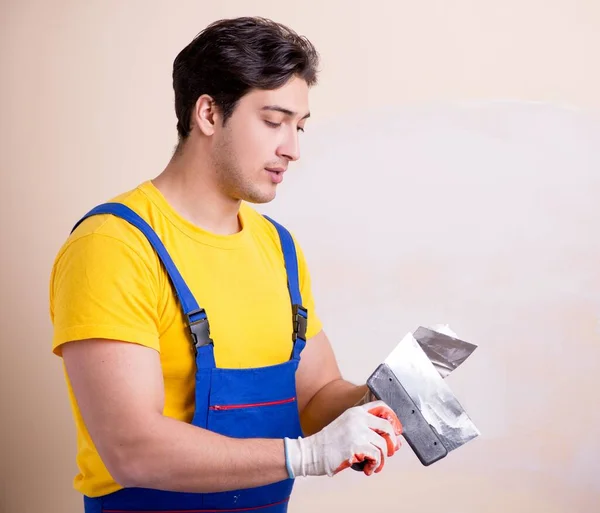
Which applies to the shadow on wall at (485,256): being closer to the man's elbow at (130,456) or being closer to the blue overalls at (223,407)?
the blue overalls at (223,407)

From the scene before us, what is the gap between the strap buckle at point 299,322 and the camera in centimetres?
171

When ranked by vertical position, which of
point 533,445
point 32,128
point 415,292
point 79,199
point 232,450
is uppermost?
point 32,128

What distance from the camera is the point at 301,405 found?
72.9 inches

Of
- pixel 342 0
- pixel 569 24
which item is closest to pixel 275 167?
pixel 342 0

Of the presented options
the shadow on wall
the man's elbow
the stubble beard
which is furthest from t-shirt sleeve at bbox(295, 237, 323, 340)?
the shadow on wall

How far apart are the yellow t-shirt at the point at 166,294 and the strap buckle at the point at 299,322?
1cm

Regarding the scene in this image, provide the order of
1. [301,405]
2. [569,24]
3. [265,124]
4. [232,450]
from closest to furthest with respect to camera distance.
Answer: [232,450], [265,124], [301,405], [569,24]

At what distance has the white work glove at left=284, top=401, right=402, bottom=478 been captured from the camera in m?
1.41

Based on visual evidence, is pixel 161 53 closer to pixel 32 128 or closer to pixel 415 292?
pixel 32 128

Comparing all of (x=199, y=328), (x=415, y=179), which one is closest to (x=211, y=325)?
(x=199, y=328)

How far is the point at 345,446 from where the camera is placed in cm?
141

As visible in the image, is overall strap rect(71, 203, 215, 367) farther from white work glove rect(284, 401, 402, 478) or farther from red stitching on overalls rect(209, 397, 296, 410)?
white work glove rect(284, 401, 402, 478)

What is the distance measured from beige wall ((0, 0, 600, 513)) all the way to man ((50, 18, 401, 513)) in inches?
30.4

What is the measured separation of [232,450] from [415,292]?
128 centimetres
